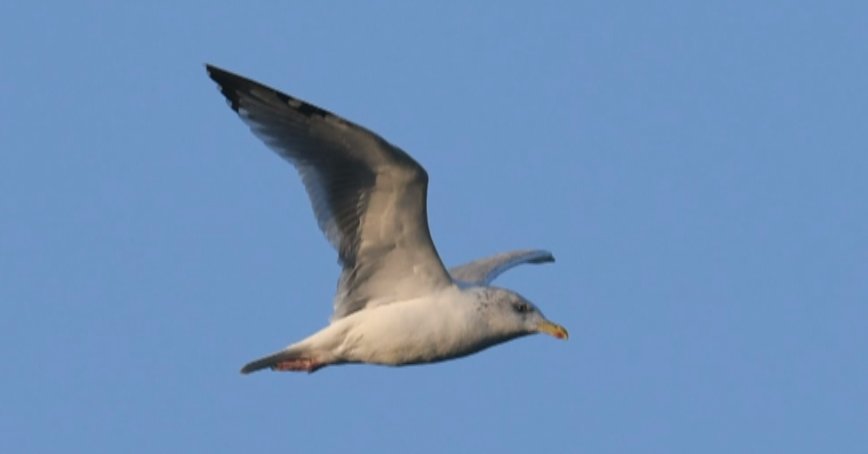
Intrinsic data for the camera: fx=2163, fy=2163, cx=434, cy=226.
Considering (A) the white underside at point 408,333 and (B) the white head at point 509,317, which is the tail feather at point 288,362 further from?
(B) the white head at point 509,317

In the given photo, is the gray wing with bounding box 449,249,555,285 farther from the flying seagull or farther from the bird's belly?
the bird's belly

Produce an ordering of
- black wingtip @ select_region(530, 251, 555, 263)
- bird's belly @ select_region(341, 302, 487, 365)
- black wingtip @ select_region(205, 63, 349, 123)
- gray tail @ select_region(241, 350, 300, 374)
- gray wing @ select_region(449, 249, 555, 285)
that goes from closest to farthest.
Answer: black wingtip @ select_region(205, 63, 349, 123) → bird's belly @ select_region(341, 302, 487, 365) → gray tail @ select_region(241, 350, 300, 374) → gray wing @ select_region(449, 249, 555, 285) → black wingtip @ select_region(530, 251, 555, 263)

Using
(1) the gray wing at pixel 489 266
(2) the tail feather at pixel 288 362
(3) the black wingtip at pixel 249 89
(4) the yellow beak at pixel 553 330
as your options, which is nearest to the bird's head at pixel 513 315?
(4) the yellow beak at pixel 553 330

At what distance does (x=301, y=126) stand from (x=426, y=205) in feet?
3.40

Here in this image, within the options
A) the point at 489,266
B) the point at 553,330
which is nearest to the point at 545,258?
the point at 489,266

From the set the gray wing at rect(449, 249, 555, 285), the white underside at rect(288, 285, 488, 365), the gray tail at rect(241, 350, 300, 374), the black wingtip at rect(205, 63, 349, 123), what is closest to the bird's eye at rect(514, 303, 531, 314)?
the white underside at rect(288, 285, 488, 365)

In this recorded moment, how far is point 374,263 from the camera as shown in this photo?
611 inches

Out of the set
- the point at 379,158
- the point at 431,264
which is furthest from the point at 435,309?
the point at 379,158

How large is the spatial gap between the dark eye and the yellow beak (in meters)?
0.14

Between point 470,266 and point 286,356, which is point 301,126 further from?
point 470,266

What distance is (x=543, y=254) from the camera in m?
18.8

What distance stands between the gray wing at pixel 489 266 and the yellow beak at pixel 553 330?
1162 millimetres

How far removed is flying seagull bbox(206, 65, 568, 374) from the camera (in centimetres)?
1476

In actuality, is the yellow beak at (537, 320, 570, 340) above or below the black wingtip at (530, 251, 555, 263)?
below
